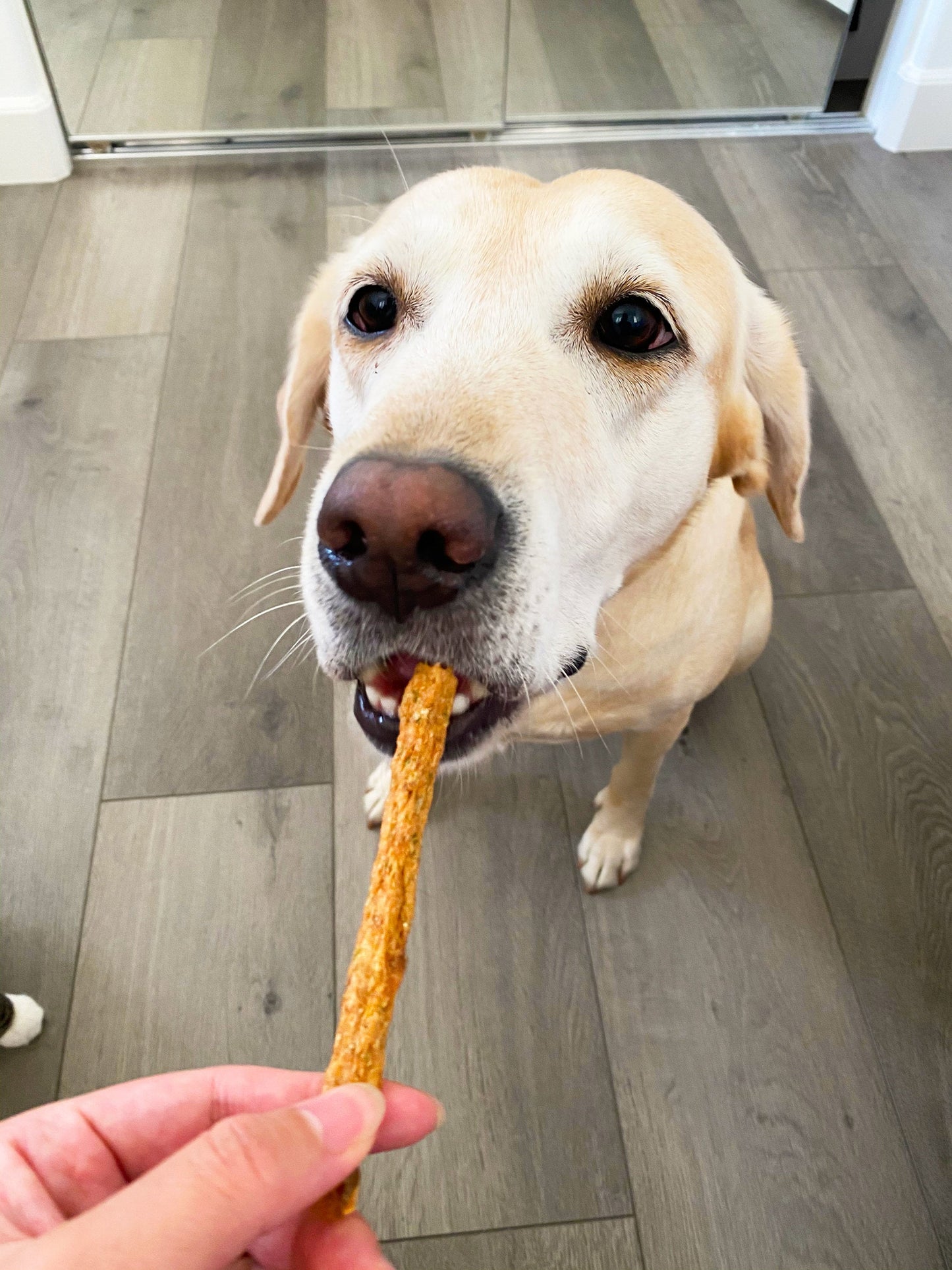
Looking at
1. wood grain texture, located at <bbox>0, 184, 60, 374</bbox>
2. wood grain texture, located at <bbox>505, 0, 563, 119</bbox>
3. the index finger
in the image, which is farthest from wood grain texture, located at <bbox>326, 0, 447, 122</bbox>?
the index finger

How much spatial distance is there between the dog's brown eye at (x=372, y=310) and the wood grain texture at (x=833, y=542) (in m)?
1.14

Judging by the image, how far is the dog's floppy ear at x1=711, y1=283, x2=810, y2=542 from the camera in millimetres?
1056

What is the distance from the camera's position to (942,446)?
2145mm

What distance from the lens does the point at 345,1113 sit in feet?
2.08

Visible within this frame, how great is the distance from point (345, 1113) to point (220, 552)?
1.46 meters

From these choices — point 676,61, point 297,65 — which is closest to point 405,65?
point 297,65

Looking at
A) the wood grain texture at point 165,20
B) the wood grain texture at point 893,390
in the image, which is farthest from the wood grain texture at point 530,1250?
the wood grain texture at point 165,20

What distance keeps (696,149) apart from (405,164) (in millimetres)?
930

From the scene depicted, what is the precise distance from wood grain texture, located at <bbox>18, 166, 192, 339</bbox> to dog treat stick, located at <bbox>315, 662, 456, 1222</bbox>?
193 centimetres

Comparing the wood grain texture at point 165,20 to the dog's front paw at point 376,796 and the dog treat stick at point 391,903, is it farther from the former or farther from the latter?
the dog treat stick at point 391,903

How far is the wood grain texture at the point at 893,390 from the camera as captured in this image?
6.50ft

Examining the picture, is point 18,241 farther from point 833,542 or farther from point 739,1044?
point 739,1044

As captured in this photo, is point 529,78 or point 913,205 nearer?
point 913,205

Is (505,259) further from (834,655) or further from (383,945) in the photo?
(834,655)
